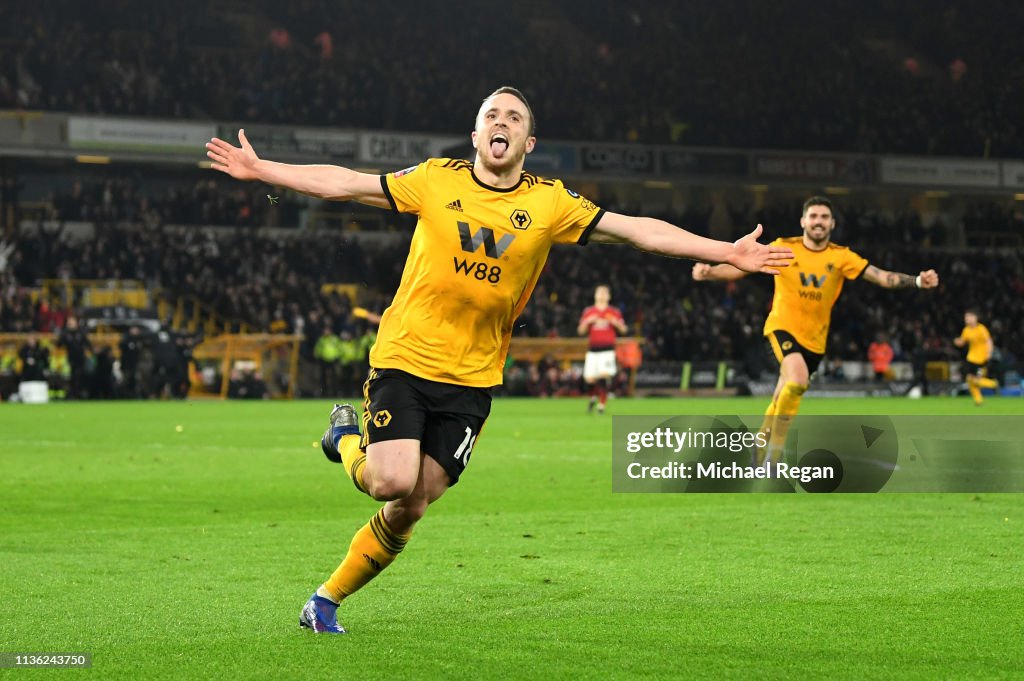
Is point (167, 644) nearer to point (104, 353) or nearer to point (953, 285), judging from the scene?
point (104, 353)

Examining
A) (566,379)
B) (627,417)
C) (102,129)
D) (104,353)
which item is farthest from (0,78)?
Result: (627,417)

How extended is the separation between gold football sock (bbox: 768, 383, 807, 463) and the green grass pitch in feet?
4.39

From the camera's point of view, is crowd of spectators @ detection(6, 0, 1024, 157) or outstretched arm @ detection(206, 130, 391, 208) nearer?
outstretched arm @ detection(206, 130, 391, 208)

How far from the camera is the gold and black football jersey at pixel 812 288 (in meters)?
12.9

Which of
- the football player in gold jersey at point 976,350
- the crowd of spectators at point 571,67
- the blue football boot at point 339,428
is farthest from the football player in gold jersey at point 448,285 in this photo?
the crowd of spectators at point 571,67

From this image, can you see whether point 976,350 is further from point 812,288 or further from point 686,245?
point 686,245

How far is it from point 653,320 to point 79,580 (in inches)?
1481

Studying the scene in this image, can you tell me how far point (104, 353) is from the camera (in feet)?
111

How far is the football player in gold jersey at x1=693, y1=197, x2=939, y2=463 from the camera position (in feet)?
42.0

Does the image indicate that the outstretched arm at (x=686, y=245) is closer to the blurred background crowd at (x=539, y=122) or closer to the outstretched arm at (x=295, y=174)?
the outstretched arm at (x=295, y=174)

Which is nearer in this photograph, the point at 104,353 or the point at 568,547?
the point at 568,547

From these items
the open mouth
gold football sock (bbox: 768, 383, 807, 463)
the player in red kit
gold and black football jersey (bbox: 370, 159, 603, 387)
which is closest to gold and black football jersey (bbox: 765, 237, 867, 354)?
gold football sock (bbox: 768, 383, 807, 463)

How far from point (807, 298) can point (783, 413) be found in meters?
1.12

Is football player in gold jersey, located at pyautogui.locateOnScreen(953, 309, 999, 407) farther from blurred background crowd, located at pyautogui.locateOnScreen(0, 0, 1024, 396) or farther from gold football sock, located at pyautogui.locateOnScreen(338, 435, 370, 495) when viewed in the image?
gold football sock, located at pyautogui.locateOnScreen(338, 435, 370, 495)
